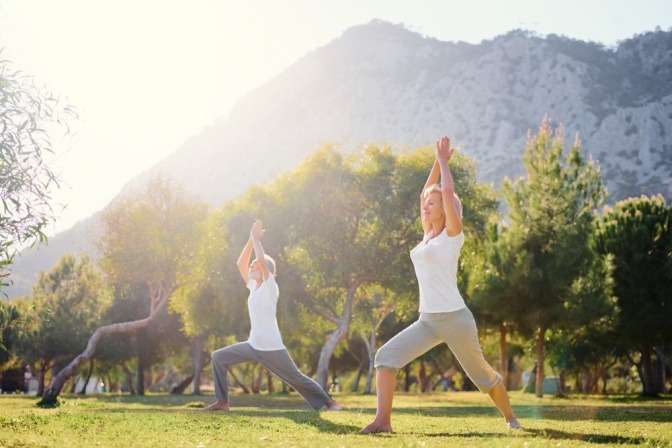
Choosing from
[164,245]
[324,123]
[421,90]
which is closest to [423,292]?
[164,245]

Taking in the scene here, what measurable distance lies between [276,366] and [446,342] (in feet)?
17.5

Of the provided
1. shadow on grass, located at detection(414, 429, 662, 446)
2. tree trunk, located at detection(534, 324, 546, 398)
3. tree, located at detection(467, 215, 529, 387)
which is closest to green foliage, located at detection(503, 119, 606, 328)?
tree, located at detection(467, 215, 529, 387)

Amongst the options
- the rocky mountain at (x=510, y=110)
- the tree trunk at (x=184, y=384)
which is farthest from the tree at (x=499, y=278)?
the rocky mountain at (x=510, y=110)

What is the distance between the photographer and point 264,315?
12.6 meters

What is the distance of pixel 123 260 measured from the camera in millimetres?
31297

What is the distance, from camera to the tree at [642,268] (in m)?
35.0

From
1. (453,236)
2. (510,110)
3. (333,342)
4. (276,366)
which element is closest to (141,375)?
(333,342)

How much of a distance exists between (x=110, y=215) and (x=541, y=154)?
2222cm

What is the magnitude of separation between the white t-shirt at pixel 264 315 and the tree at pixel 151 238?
62.1 ft

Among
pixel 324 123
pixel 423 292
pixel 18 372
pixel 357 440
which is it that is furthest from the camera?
pixel 324 123

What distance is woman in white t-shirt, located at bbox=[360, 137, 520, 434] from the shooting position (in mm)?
7961

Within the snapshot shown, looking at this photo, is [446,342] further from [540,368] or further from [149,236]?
[540,368]

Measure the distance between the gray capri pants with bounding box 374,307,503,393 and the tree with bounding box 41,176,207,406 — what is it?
2388 cm

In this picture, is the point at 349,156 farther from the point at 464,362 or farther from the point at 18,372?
the point at 18,372
